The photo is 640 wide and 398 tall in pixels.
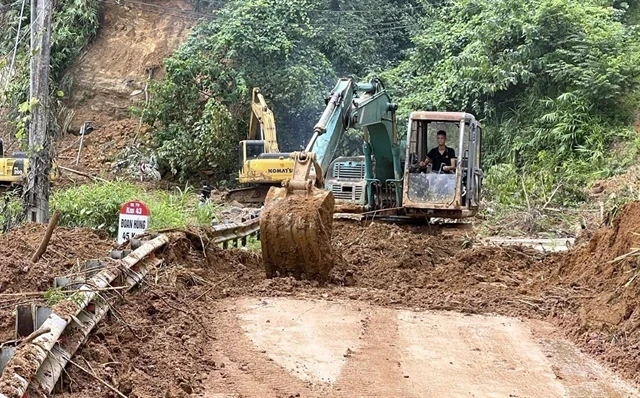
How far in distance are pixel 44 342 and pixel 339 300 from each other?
4363mm

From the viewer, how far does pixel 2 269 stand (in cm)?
821

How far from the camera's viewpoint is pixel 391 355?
647cm

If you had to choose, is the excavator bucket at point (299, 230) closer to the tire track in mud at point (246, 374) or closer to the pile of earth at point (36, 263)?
the pile of earth at point (36, 263)

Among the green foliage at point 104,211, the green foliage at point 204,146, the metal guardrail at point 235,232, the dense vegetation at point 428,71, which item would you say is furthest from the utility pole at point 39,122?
the green foliage at point 204,146

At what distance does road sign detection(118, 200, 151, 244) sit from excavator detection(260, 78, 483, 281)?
1.51 metres

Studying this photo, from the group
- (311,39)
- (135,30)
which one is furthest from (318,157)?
A: (135,30)

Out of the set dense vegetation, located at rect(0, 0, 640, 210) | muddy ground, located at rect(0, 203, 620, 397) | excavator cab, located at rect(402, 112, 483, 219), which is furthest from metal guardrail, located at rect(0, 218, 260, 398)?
dense vegetation, located at rect(0, 0, 640, 210)

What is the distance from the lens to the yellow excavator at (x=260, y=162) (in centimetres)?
2464

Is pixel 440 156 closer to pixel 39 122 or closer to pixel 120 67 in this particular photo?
pixel 39 122

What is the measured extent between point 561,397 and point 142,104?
2902 centimetres

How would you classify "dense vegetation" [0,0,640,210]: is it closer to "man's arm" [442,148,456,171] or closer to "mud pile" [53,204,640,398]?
"man's arm" [442,148,456,171]

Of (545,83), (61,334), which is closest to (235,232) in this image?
(61,334)

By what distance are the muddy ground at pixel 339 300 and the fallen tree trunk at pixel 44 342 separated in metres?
0.25

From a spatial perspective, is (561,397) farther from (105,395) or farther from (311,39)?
(311,39)
